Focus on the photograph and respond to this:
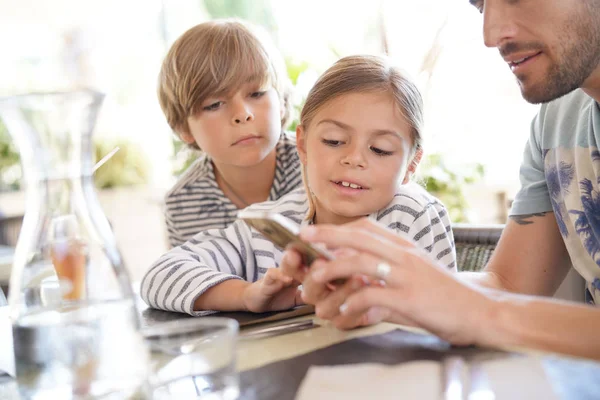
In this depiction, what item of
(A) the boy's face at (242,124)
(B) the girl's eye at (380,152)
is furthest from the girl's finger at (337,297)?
(A) the boy's face at (242,124)

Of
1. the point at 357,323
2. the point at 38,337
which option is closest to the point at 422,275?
the point at 357,323

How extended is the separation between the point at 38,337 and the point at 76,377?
6 cm

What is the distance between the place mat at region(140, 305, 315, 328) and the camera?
104 centimetres

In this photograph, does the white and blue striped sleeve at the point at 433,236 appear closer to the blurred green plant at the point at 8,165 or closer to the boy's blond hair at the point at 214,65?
the boy's blond hair at the point at 214,65

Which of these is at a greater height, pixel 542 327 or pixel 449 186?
pixel 542 327

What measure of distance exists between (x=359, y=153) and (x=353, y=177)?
0.05m

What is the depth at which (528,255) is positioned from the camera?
58.5 inches

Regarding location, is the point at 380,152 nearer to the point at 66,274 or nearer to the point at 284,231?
the point at 284,231

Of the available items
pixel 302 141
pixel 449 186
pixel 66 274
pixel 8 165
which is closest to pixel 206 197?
pixel 302 141

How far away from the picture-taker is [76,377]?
2.16 feet

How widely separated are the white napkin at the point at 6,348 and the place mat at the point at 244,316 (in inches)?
8.2

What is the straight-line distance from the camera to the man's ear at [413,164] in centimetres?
152

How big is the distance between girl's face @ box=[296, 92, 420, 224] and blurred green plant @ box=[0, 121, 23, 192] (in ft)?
18.0

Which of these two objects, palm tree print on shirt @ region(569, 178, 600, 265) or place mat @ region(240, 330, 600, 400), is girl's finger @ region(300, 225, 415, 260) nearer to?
place mat @ region(240, 330, 600, 400)
